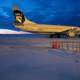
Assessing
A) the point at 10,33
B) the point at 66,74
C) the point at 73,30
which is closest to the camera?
the point at 66,74

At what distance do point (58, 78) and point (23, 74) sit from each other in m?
1.05

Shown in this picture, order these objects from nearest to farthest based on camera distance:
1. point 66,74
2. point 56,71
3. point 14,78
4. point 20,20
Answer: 1. point 14,78
2. point 66,74
3. point 56,71
4. point 20,20

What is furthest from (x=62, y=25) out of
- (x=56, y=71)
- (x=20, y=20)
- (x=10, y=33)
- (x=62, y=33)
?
(x=56, y=71)

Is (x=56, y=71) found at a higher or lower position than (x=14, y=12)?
lower

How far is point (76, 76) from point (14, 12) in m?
34.0

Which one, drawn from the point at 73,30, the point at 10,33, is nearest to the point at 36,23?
the point at 73,30

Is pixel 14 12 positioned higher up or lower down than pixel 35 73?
higher up

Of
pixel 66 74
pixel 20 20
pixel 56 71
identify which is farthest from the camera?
pixel 20 20

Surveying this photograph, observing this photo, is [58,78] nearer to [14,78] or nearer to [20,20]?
[14,78]

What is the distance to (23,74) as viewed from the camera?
7.12m

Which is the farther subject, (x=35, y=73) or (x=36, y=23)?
(x=36, y=23)

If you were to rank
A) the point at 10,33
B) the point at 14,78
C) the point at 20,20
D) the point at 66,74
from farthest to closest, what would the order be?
the point at 10,33 → the point at 20,20 → the point at 66,74 → the point at 14,78

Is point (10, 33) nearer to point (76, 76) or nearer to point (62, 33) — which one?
point (62, 33)

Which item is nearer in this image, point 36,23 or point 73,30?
point 73,30
